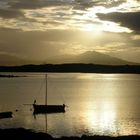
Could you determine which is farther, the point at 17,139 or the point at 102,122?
the point at 102,122

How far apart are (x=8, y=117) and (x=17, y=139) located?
1191 inches

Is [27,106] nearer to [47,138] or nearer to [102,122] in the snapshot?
[102,122]

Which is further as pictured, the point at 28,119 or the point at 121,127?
the point at 28,119

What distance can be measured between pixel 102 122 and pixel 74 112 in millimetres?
16829

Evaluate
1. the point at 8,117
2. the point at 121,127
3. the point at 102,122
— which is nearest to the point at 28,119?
the point at 8,117

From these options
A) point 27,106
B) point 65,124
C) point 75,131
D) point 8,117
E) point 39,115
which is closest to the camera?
point 75,131

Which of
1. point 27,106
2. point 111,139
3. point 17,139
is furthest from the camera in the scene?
point 27,106

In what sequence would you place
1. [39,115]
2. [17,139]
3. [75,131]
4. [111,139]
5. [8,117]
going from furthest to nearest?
[39,115] < [8,117] < [75,131] < [111,139] < [17,139]

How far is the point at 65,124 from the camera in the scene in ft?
189

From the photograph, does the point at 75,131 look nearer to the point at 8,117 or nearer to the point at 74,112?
the point at 8,117

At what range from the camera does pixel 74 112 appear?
75875 mm

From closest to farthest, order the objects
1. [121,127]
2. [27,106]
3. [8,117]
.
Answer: [121,127] < [8,117] < [27,106]

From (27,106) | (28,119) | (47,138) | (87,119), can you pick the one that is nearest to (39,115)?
(28,119)

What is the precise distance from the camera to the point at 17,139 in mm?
32000
